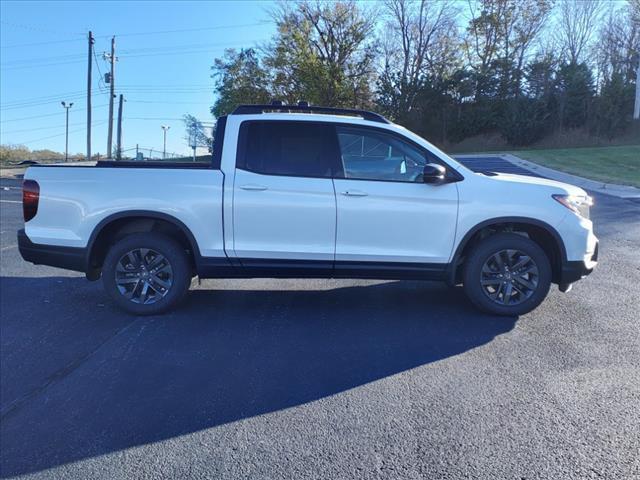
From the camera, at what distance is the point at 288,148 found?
5.33 m

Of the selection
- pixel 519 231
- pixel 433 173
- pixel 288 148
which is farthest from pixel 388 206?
pixel 519 231

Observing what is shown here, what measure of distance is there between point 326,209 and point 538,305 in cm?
237

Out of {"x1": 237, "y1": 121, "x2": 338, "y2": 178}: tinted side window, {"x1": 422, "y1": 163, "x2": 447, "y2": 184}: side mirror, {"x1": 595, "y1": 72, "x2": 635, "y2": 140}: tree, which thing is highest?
{"x1": 595, "y1": 72, "x2": 635, "y2": 140}: tree

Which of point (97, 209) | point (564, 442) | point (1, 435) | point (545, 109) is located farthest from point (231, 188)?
point (545, 109)

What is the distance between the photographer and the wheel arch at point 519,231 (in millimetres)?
5180

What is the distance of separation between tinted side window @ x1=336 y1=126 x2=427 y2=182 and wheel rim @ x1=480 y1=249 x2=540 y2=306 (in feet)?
3.79

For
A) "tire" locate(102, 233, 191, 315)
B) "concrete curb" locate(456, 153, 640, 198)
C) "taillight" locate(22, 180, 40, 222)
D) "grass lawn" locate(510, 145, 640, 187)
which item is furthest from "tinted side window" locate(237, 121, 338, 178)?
"grass lawn" locate(510, 145, 640, 187)

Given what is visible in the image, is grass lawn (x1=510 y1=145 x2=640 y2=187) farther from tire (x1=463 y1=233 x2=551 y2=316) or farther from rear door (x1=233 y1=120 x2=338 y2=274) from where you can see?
rear door (x1=233 y1=120 x2=338 y2=274)

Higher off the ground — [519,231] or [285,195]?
[285,195]

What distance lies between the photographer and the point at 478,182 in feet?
17.1

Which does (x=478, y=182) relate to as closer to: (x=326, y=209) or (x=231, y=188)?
(x=326, y=209)

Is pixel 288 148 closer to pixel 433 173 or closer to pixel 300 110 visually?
pixel 300 110

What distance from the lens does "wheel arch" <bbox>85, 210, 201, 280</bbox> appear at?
5.22 m

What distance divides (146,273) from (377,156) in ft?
8.56
